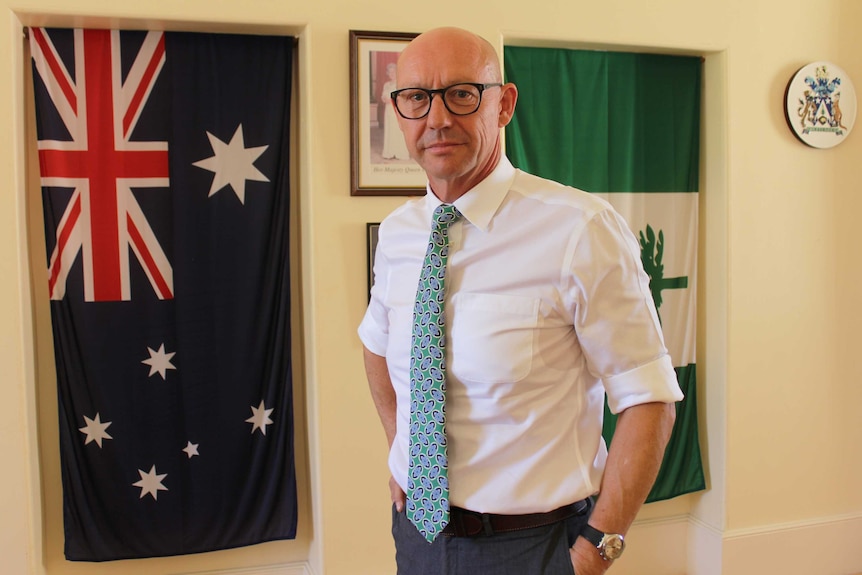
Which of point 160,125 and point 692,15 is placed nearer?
point 160,125

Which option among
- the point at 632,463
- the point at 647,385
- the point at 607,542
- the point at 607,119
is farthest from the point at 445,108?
the point at 607,119

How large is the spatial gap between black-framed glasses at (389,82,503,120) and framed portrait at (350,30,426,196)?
1502 millimetres

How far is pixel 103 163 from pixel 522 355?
81.3 inches

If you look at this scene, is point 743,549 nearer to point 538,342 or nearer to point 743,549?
point 743,549

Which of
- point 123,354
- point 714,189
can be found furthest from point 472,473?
point 714,189

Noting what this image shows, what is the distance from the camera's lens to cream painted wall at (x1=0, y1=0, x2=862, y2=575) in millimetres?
2686

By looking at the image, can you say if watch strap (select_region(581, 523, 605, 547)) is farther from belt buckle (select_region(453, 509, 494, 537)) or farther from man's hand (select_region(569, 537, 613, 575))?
belt buckle (select_region(453, 509, 494, 537))

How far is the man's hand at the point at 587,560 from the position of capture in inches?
52.8

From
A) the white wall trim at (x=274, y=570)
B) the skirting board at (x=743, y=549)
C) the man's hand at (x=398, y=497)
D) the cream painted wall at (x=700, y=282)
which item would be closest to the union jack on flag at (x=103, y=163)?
the cream painted wall at (x=700, y=282)

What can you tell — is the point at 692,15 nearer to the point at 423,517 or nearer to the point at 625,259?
the point at 625,259

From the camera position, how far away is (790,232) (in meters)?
3.39

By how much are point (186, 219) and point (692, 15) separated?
211 centimetres

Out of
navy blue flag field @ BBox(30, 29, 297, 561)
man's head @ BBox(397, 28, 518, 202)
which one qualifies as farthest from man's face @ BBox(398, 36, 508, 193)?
navy blue flag field @ BBox(30, 29, 297, 561)

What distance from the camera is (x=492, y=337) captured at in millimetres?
1349
